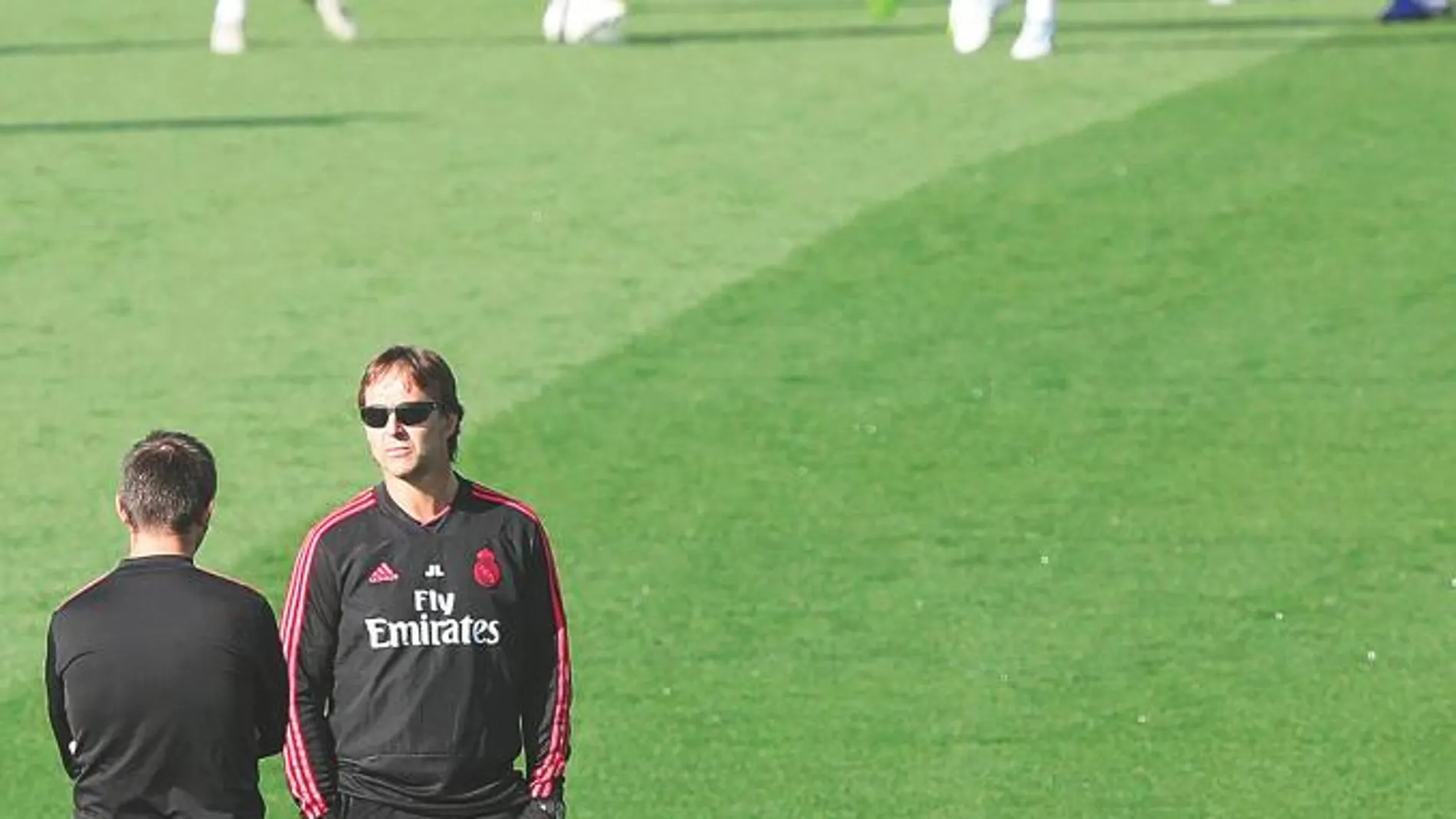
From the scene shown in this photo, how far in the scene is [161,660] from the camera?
5.80m

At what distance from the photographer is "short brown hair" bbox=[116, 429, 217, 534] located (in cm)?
583

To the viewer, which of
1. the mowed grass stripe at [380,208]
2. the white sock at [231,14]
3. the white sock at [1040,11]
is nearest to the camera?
the mowed grass stripe at [380,208]

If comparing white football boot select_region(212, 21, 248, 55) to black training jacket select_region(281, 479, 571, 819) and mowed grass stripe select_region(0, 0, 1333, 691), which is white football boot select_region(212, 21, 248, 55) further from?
black training jacket select_region(281, 479, 571, 819)

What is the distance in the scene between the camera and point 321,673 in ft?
21.0

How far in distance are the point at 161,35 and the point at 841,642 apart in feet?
41.9

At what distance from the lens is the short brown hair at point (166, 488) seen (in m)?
5.83

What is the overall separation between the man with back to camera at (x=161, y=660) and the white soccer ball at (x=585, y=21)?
50.2 feet

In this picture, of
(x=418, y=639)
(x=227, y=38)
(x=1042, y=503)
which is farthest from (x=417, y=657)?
(x=227, y=38)

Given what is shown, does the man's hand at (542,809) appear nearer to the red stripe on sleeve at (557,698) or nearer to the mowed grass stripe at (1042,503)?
the red stripe on sleeve at (557,698)

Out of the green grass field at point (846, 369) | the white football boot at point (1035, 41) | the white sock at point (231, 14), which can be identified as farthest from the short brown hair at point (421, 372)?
the white sock at point (231, 14)

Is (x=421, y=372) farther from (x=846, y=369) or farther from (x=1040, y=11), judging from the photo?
(x=1040, y=11)

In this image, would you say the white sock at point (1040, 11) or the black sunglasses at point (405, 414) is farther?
the white sock at point (1040, 11)

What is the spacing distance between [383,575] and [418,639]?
0.14 metres

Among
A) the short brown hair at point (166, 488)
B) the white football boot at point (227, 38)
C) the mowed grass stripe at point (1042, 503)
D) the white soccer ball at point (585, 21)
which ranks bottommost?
the mowed grass stripe at point (1042, 503)
